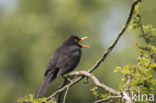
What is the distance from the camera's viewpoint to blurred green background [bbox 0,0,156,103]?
2322 cm

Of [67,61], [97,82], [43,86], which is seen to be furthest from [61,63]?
[97,82]

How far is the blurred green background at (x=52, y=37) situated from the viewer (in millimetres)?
23219

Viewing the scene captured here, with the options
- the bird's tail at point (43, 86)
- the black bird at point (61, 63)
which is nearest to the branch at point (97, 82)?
the bird's tail at point (43, 86)

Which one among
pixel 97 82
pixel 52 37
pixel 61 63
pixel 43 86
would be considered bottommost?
pixel 97 82

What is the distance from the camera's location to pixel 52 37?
1069 inches

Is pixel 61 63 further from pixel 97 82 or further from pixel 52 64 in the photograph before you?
pixel 97 82

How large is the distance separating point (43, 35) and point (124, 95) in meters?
23.8

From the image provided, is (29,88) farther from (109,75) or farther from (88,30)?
(88,30)

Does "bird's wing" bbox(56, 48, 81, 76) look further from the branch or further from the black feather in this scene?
the branch

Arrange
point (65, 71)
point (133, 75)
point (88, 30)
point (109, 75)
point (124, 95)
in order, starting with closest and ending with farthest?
point (124, 95)
point (133, 75)
point (65, 71)
point (109, 75)
point (88, 30)

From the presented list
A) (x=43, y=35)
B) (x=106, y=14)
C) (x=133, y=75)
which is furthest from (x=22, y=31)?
(x=133, y=75)

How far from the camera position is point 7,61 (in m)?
28.7

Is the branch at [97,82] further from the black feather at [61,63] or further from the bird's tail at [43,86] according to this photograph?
the black feather at [61,63]

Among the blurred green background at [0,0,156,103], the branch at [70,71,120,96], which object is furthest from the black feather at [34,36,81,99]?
the blurred green background at [0,0,156,103]
